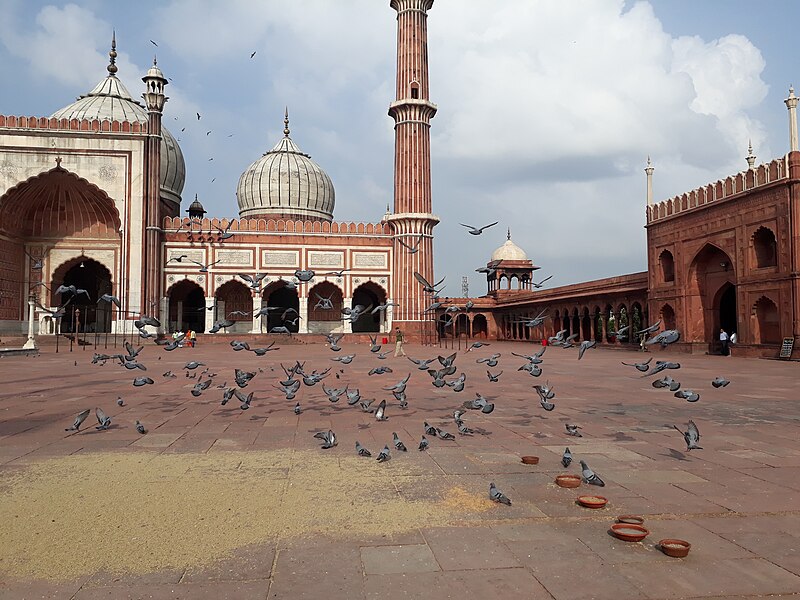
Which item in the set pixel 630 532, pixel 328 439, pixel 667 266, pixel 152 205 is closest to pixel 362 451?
pixel 328 439

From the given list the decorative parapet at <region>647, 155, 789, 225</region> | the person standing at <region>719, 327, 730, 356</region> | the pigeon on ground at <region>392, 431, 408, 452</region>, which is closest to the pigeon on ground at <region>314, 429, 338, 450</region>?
the pigeon on ground at <region>392, 431, 408, 452</region>

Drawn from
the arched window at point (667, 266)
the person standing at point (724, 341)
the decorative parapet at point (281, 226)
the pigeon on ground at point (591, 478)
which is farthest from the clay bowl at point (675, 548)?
the decorative parapet at point (281, 226)

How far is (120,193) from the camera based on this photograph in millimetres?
28406

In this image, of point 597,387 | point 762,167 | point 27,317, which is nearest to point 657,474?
point 597,387

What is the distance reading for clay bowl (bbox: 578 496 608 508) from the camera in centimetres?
337

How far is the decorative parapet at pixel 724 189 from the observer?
59.0 feet

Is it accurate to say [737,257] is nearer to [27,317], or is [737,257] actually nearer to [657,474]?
[657,474]

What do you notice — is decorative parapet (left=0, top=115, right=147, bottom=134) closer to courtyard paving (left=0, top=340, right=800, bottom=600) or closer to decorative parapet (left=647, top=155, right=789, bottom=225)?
decorative parapet (left=647, top=155, right=789, bottom=225)

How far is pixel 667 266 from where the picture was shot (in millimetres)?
23891

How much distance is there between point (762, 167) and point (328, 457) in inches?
747

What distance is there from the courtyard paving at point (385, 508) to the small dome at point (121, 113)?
100 ft

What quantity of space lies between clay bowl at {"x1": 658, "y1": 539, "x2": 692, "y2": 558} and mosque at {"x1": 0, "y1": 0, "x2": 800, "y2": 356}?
20627 mm

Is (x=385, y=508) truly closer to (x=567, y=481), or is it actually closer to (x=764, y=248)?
(x=567, y=481)

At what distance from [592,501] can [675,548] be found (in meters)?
0.74
